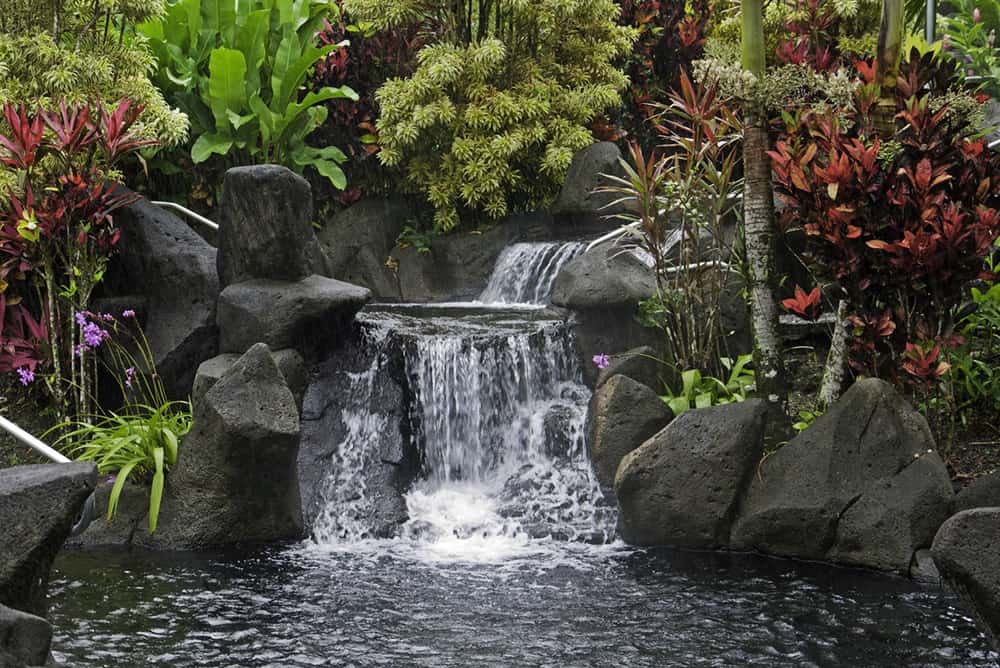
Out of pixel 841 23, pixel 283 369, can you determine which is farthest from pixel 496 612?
pixel 841 23

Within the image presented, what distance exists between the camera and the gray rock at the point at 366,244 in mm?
13539

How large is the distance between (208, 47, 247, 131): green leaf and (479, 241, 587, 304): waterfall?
10.7 feet

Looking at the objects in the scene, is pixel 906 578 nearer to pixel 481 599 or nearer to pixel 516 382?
pixel 481 599

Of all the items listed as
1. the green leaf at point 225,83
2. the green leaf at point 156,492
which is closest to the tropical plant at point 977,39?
the green leaf at point 225,83

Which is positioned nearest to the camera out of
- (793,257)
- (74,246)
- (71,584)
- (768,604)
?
(768,604)

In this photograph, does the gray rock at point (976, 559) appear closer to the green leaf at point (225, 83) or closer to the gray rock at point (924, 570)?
the gray rock at point (924, 570)

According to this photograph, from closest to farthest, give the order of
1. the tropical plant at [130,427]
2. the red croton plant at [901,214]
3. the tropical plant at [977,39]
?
the red croton plant at [901,214], the tropical plant at [130,427], the tropical plant at [977,39]

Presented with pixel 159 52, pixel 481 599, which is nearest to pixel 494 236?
pixel 159 52

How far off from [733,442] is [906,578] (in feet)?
4.27

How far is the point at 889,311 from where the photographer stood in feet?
24.6

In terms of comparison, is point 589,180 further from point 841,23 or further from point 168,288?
point 168,288

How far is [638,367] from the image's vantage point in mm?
9070

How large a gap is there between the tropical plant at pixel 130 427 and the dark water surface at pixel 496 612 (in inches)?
26.0

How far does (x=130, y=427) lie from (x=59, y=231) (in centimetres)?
168
